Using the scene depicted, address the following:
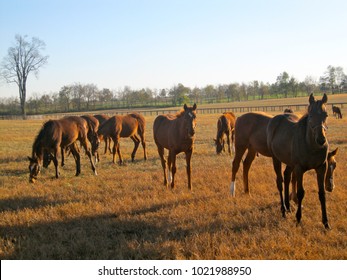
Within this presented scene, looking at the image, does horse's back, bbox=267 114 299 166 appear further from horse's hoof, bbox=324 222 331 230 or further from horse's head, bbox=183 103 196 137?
horse's head, bbox=183 103 196 137

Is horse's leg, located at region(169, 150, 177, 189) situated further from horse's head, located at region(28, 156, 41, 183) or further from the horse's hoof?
horse's head, located at region(28, 156, 41, 183)

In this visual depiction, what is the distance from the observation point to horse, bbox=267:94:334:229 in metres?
4.96

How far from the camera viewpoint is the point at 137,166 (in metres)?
12.5

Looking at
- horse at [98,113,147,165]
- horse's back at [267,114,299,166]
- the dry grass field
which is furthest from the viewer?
horse at [98,113,147,165]

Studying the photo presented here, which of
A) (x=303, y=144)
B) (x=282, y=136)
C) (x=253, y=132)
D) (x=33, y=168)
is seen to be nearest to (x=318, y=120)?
(x=303, y=144)

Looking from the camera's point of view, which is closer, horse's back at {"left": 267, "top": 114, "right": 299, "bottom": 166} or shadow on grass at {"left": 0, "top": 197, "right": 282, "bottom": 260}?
shadow on grass at {"left": 0, "top": 197, "right": 282, "bottom": 260}

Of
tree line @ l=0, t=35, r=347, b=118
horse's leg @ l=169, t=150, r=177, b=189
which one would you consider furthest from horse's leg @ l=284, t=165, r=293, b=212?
tree line @ l=0, t=35, r=347, b=118

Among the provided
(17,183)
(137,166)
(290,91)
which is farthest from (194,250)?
(290,91)

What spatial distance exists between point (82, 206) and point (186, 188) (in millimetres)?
2801

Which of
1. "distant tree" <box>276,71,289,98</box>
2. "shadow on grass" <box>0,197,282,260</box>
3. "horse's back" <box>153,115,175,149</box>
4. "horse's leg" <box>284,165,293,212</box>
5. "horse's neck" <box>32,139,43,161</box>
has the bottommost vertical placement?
"shadow on grass" <box>0,197,282,260</box>

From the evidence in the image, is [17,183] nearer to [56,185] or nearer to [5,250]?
[56,185]

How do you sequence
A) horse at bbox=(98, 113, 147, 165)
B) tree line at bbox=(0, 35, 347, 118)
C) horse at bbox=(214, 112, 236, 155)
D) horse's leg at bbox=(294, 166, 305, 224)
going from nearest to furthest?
horse's leg at bbox=(294, 166, 305, 224) < horse at bbox=(98, 113, 147, 165) < horse at bbox=(214, 112, 236, 155) < tree line at bbox=(0, 35, 347, 118)

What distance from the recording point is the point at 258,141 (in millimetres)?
7230

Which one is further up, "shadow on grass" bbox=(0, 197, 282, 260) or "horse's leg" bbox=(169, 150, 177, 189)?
"horse's leg" bbox=(169, 150, 177, 189)
